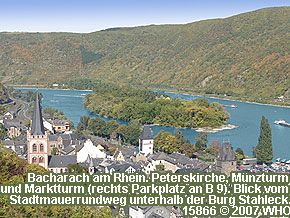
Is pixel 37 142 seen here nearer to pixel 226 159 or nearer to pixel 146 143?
pixel 146 143

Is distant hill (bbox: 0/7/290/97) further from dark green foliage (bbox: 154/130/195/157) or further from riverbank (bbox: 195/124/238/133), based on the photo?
dark green foliage (bbox: 154/130/195/157)

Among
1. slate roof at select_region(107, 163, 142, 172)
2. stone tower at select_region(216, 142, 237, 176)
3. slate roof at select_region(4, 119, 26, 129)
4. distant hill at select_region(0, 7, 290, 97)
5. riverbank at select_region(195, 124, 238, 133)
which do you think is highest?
distant hill at select_region(0, 7, 290, 97)

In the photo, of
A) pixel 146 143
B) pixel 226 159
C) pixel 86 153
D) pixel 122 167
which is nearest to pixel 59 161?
pixel 86 153

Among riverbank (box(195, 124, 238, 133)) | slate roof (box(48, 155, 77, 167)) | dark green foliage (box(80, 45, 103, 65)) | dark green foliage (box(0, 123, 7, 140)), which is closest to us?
slate roof (box(48, 155, 77, 167))

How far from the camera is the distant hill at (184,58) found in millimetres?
113312

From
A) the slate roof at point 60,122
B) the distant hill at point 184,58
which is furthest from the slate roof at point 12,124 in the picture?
the distant hill at point 184,58

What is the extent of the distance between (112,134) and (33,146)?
20.8m

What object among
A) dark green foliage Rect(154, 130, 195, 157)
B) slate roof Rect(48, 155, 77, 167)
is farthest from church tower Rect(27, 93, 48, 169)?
dark green foliage Rect(154, 130, 195, 157)

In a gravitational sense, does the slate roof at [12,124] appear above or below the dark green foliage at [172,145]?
above

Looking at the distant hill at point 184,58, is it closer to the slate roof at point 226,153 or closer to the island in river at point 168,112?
the island in river at point 168,112

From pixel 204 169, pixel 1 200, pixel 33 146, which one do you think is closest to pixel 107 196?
pixel 1 200

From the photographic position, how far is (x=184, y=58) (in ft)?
479

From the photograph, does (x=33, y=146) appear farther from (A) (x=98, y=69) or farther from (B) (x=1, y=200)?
(A) (x=98, y=69)

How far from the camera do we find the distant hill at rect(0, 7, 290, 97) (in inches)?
4461
